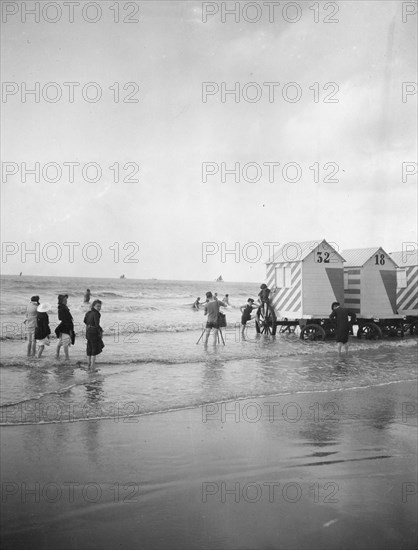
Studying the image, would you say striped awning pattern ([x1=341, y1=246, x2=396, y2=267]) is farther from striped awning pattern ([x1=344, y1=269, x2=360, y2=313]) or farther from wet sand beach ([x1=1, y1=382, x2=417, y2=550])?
wet sand beach ([x1=1, y1=382, x2=417, y2=550])

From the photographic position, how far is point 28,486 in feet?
15.7

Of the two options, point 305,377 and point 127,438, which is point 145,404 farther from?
point 305,377

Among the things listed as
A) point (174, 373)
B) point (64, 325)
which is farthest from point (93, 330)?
point (174, 373)

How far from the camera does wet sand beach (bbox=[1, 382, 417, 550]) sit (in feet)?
12.7

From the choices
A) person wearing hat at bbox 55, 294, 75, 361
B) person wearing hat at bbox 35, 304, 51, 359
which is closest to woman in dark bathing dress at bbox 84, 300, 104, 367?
person wearing hat at bbox 55, 294, 75, 361

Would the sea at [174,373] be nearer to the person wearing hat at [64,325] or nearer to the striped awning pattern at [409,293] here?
the person wearing hat at [64,325]

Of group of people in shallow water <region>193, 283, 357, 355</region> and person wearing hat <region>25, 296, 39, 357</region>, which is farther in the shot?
group of people in shallow water <region>193, 283, 357, 355</region>

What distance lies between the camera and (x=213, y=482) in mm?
4953

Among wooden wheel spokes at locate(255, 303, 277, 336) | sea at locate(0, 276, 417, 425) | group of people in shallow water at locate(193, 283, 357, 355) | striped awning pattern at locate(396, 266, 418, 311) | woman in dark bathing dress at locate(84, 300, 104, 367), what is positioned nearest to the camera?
sea at locate(0, 276, 417, 425)

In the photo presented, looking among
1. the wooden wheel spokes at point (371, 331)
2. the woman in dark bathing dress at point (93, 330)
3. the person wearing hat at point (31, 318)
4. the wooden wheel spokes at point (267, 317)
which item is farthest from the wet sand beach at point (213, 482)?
the wooden wheel spokes at point (371, 331)

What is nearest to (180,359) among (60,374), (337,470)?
(60,374)

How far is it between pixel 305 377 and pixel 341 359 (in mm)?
3427

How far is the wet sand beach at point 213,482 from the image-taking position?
12.7 feet

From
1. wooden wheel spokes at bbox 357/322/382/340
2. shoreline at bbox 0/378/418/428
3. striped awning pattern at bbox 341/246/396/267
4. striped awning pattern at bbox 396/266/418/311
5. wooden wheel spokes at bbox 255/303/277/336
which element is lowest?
→ shoreline at bbox 0/378/418/428
